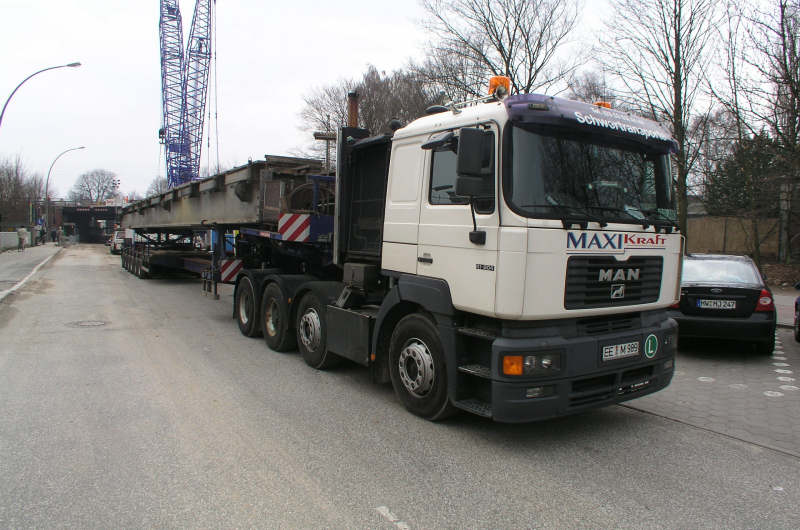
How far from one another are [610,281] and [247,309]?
614 cm

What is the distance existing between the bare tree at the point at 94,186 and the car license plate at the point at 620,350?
113 metres

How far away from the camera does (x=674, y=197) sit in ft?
16.9

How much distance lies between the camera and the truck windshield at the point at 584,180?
4125mm

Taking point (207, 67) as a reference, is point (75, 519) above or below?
below

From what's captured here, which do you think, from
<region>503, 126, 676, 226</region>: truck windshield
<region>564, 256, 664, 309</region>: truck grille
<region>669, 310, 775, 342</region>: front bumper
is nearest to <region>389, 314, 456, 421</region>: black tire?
<region>564, 256, 664, 309</region>: truck grille

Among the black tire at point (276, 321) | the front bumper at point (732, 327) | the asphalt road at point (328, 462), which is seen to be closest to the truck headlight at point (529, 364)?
the asphalt road at point (328, 462)

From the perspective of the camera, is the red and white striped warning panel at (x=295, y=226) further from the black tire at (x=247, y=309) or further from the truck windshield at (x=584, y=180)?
→ the truck windshield at (x=584, y=180)

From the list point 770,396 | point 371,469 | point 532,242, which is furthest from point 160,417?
point 770,396

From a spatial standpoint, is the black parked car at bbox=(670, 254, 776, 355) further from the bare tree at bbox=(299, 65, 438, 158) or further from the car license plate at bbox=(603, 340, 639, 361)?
the bare tree at bbox=(299, 65, 438, 158)

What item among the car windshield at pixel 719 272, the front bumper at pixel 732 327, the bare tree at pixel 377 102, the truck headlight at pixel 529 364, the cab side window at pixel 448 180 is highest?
the bare tree at pixel 377 102

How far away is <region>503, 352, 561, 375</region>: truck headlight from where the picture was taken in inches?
158

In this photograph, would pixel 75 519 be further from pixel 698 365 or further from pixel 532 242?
pixel 698 365

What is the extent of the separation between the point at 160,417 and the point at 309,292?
2434mm

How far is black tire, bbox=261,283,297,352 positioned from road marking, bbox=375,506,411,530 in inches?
173
